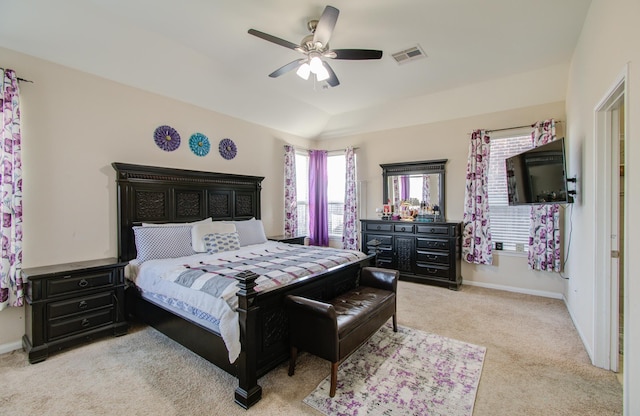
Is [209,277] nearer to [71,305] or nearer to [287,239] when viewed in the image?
[71,305]

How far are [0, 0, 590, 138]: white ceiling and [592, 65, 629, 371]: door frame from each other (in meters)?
1.24

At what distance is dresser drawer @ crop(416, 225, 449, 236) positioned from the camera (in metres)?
4.55

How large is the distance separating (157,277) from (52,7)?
2.58 m

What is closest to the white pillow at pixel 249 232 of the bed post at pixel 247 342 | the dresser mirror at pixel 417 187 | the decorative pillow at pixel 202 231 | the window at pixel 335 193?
the decorative pillow at pixel 202 231

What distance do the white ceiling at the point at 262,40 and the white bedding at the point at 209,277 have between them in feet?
7.45

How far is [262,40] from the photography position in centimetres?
319

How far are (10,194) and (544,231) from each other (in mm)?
6072

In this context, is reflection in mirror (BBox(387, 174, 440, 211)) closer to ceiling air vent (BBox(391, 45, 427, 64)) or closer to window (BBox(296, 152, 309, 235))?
window (BBox(296, 152, 309, 235))

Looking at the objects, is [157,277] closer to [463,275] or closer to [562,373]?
[562,373]

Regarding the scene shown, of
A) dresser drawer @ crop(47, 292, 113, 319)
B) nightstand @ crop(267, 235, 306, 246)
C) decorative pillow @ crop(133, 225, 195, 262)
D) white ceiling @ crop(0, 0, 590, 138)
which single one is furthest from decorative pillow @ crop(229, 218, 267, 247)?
white ceiling @ crop(0, 0, 590, 138)

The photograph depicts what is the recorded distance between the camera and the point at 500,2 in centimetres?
260

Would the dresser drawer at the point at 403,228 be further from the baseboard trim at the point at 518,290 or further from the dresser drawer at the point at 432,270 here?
the baseboard trim at the point at 518,290

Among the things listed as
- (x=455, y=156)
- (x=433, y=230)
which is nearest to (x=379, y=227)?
(x=433, y=230)

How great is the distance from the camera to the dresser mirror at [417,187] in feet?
16.4
